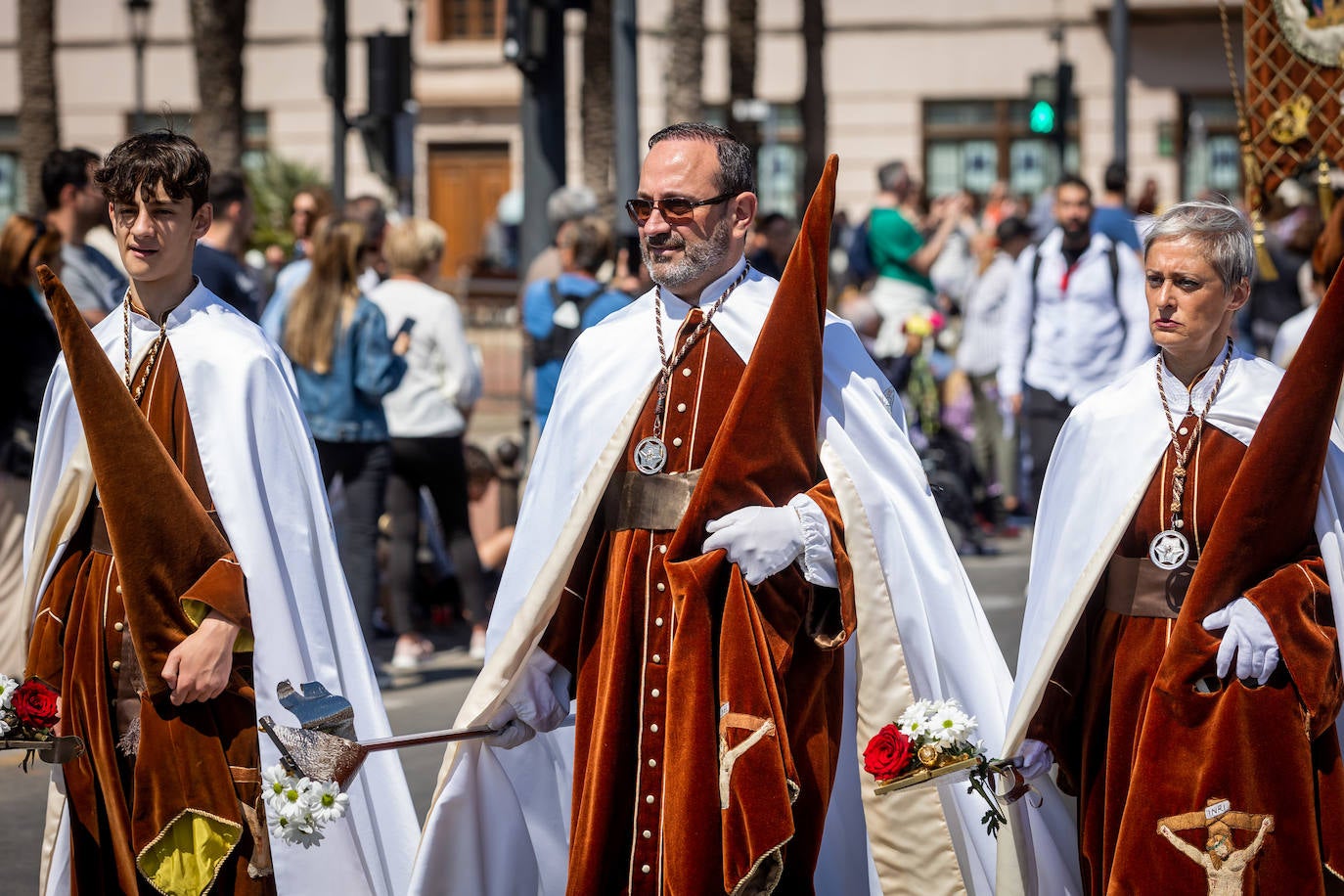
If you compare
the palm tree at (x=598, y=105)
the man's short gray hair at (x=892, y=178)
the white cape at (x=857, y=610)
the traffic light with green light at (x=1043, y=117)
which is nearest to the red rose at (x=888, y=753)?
the white cape at (x=857, y=610)

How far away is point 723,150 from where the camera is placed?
4.57 meters

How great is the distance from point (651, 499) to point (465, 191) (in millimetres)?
31621

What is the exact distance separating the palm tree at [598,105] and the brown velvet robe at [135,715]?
1678 cm

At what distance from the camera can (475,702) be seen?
4551 millimetres

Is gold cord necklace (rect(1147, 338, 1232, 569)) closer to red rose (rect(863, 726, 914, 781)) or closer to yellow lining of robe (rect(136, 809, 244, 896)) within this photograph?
red rose (rect(863, 726, 914, 781))

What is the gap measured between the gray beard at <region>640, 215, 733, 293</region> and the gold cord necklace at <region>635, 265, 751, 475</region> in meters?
0.09

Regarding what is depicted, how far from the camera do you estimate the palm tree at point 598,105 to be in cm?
2141

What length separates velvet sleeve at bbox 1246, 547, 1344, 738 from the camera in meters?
4.19

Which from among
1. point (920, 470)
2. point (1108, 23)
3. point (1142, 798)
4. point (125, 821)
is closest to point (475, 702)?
point (125, 821)

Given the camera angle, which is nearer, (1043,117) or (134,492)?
(134,492)

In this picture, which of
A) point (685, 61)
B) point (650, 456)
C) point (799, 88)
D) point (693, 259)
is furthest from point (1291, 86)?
point (799, 88)

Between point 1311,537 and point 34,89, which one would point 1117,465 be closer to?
point 1311,537

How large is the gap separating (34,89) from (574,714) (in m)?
23.5

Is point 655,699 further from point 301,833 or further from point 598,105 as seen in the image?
point 598,105
